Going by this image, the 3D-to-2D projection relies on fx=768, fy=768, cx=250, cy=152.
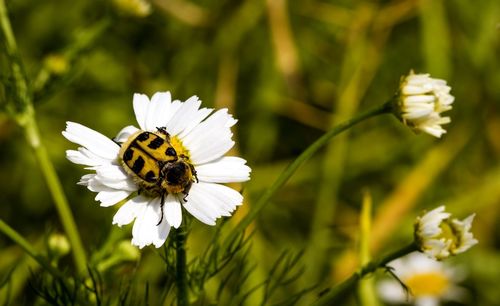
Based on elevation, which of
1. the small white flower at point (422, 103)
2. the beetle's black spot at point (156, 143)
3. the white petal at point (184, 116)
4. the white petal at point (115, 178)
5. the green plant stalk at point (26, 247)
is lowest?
the green plant stalk at point (26, 247)

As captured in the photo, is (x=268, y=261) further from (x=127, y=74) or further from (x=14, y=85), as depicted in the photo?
(x=14, y=85)

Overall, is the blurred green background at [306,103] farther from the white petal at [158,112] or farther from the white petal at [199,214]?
the white petal at [199,214]

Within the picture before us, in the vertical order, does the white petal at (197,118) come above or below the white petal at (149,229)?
above

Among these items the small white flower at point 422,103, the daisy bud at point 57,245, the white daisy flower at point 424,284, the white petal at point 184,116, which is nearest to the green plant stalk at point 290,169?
the small white flower at point 422,103

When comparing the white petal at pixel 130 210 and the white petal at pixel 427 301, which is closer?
the white petal at pixel 130 210

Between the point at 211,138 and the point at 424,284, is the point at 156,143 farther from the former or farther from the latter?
the point at 424,284

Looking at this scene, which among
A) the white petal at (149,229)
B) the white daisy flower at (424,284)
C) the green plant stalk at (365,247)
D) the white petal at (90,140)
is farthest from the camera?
the white daisy flower at (424,284)

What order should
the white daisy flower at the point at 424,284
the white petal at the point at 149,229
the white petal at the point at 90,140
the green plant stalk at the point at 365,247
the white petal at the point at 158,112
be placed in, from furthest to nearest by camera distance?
the white daisy flower at the point at 424,284
the green plant stalk at the point at 365,247
the white petal at the point at 158,112
the white petal at the point at 90,140
the white petal at the point at 149,229
